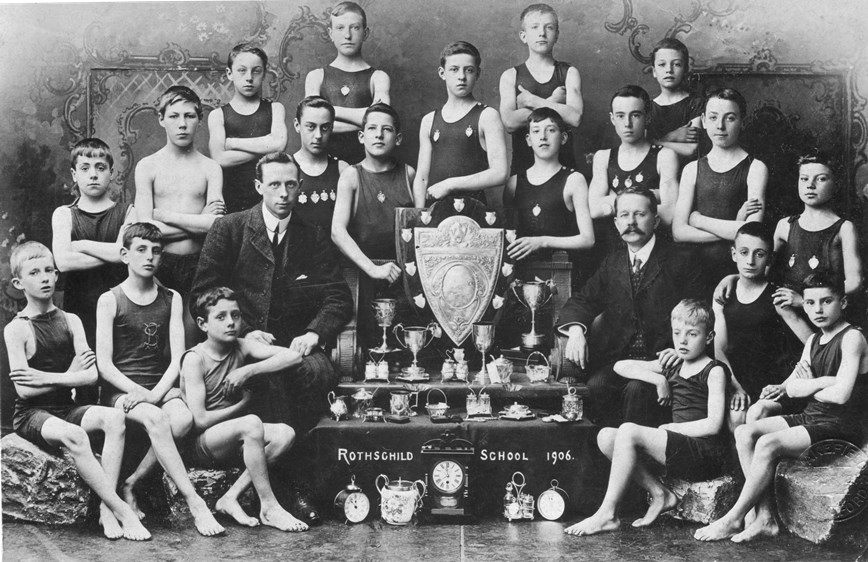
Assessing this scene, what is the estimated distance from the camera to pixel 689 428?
5.09 meters

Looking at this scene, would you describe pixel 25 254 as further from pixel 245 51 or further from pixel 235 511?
pixel 235 511

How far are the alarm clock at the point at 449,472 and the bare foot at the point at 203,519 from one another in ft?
4.13

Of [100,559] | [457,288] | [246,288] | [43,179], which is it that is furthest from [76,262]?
[457,288]

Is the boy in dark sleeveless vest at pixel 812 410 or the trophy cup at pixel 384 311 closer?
the boy in dark sleeveless vest at pixel 812 410

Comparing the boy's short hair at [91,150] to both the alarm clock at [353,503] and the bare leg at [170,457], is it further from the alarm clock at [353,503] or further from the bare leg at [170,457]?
the alarm clock at [353,503]

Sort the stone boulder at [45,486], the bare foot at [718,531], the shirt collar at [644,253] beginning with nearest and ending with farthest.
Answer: the bare foot at [718,531] < the stone boulder at [45,486] < the shirt collar at [644,253]

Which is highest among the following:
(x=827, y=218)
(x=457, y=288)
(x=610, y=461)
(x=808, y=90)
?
(x=808, y=90)

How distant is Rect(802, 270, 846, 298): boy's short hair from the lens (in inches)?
203

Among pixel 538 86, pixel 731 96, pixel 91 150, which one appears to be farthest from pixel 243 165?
pixel 731 96

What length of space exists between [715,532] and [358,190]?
2.91m

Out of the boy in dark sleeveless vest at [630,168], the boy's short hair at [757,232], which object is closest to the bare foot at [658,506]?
the boy in dark sleeveless vest at [630,168]

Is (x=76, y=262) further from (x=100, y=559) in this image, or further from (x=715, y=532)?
(x=715, y=532)

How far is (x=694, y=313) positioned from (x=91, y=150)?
380 cm

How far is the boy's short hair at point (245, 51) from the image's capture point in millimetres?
5277
